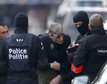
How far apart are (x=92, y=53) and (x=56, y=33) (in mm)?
739

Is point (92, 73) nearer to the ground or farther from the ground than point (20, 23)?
nearer to the ground

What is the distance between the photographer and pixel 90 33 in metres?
6.64

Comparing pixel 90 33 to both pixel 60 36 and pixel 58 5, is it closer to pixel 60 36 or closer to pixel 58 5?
pixel 60 36

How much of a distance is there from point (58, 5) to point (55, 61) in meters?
19.5

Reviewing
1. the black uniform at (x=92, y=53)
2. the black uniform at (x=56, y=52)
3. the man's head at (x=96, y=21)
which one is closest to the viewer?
the black uniform at (x=92, y=53)

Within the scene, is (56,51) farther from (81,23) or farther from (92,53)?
(92,53)

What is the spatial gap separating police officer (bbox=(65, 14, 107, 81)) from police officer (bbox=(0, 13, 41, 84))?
570 mm

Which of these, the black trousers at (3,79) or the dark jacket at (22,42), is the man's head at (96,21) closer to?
the dark jacket at (22,42)

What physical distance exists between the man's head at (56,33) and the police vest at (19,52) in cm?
50

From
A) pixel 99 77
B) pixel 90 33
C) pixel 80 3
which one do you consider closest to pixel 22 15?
pixel 90 33

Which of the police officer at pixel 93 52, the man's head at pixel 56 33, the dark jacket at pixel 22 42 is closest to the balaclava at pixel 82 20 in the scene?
the man's head at pixel 56 33

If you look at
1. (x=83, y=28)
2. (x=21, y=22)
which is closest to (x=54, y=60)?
(x=83, y=28)

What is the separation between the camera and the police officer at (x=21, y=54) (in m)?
6.45

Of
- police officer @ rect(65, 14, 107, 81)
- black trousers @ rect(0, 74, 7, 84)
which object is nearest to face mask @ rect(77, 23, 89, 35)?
police officer @ rect(65, 14, 107, 81)
